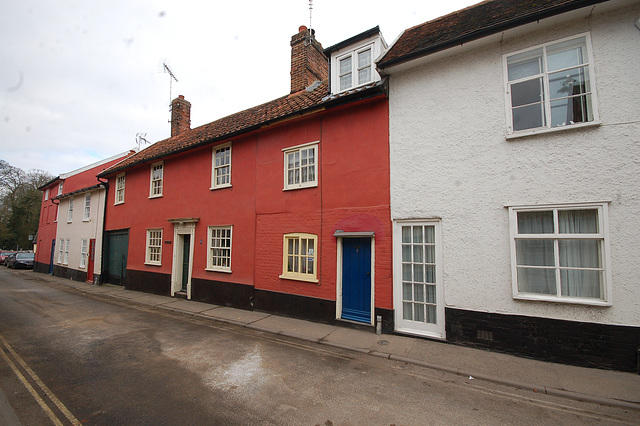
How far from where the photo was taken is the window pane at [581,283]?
5177 millimetres

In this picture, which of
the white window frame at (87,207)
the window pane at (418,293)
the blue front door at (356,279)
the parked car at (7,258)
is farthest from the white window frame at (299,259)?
the parked car at (7,258)

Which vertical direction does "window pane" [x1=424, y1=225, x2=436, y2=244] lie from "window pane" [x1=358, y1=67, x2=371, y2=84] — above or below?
below

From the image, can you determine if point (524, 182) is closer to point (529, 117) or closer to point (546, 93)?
point (529, 117)

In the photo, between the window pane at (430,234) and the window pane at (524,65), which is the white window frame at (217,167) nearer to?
the window pane at (430,234)

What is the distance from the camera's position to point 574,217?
214 inches

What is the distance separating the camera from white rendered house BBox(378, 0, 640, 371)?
5090 millimetres

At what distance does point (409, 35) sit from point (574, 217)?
6.49 metres

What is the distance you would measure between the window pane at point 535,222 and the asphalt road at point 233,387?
292 centimetres

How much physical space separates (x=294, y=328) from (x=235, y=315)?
8.03ft

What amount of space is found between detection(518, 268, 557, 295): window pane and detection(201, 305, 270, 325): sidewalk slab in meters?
6.72

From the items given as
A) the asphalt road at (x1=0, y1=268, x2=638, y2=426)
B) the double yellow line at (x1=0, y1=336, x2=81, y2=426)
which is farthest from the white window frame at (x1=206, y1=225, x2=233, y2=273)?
the double yellow line at (x1=0, y1=336, x2=81, y2=426)

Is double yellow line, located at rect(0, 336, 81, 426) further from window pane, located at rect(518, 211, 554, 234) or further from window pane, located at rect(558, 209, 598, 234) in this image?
window pane, located at rect(558, 209, 598, 234)

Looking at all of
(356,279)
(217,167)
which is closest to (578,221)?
(356,279)

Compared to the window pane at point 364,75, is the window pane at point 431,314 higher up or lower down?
lower down
